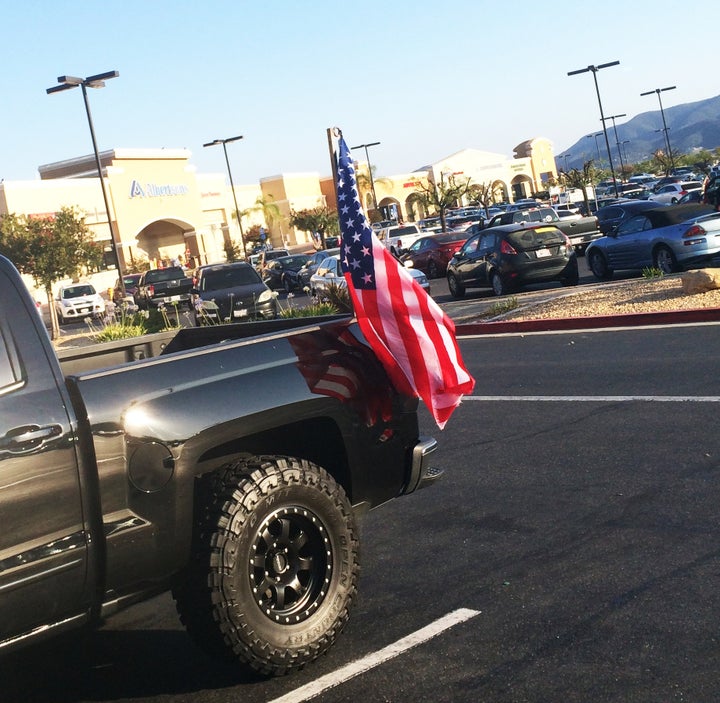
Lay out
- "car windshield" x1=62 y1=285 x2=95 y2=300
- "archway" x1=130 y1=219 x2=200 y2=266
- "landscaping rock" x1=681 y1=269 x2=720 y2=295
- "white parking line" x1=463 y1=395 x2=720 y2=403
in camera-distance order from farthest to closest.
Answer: "archway" x1=130 y1=219 x2=200 y2=266, "car windshield" x1=62 y1=285 x2=95 y2=300, "landscaping rock" x1=681 y1=269 x2=720 y2=295, "white parking line" x1=463 y1=395 x2=720 y2=403

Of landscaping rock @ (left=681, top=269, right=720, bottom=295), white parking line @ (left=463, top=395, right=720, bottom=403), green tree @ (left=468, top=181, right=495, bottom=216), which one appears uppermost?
green tree @ (left=468, top=181, right=495, bottom=216)

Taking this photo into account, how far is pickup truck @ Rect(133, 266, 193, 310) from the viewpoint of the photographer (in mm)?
36531

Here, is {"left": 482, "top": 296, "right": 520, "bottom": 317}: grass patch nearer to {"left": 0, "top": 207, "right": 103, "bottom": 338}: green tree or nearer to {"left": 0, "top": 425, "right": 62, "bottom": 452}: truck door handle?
{"left": 0, "top": 425, "right": 62, "bottom": 452}: truck door handle

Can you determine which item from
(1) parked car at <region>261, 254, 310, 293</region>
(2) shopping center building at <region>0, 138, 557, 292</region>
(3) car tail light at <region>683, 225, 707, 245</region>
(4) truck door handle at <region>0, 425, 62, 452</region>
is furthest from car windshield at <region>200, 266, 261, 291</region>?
(2) shopping center building at <region>0, 138, 557, 292</region>

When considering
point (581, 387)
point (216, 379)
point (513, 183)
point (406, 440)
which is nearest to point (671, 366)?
point (581, 387)

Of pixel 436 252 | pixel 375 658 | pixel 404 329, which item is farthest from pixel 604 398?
pixel 436 252

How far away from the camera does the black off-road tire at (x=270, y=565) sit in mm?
4164

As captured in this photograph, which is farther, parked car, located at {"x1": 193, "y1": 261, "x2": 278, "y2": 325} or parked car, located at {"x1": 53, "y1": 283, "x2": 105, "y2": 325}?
parked car, located at {"x1": 53, "y1": 283, "x2": 105, "y2": 325}

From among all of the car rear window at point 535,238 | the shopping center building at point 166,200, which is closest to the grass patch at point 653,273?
the car rear window at point 535,238

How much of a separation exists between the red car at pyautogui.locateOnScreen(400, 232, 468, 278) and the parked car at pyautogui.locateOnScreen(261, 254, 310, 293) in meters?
7.47

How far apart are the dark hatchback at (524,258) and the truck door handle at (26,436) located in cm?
1841

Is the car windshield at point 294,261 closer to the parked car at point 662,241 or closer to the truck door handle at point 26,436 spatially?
the parked car at point 662,241

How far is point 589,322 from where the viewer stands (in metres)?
15.1

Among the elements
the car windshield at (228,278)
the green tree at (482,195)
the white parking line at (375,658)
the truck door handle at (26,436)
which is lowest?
the white parking line at (375,658)
